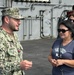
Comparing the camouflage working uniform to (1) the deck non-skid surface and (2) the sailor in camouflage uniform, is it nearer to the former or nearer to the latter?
(2) the sailor in camouflage uniform

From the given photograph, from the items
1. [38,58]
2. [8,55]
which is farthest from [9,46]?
[38,58]

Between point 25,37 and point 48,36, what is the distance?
1.85 metres

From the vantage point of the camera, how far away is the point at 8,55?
141 inches

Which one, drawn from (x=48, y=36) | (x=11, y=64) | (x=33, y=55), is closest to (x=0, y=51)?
(x=11, y=64)

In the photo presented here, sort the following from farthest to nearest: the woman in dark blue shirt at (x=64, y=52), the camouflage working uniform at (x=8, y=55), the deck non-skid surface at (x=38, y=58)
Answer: the deck non-skid surface at (x=38, y=58) → the woman in dark blue shirt at (x=64, y=52) → the camouflage working uniform at (x=8, y=55)

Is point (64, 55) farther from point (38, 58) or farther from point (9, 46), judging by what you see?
point (38, 58)

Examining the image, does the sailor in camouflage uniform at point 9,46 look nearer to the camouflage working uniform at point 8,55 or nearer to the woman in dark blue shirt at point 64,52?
the camouflage working uniform at point 8,55

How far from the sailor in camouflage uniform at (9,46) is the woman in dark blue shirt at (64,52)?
0.74m

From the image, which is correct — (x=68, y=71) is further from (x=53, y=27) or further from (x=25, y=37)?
(x=53, y=27)

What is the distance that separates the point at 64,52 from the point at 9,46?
3.10 ft

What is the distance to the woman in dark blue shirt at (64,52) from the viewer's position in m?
4.23

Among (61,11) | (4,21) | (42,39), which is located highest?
(4,21)

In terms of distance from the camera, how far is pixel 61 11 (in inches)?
787

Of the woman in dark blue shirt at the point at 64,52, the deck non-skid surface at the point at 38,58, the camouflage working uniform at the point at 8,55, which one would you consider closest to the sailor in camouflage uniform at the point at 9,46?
the camouflage working uniform at the point at 8,55
